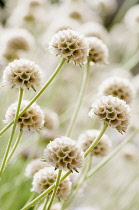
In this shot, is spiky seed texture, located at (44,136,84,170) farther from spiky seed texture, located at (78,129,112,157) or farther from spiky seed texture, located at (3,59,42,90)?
spiky seed texture, located at (78,129,112,157)

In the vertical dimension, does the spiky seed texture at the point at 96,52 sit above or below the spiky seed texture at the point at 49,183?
above

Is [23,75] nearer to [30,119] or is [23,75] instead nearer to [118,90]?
[30,119]

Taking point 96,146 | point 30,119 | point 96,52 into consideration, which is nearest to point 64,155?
point 30,119

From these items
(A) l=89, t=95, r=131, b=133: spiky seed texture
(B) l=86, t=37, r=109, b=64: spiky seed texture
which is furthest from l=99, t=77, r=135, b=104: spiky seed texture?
(A) l=89, t=95, r=131, b=133: spiky seed texture

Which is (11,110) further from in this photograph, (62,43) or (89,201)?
(89,201)

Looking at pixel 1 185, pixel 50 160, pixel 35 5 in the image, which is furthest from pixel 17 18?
pixel 50 160

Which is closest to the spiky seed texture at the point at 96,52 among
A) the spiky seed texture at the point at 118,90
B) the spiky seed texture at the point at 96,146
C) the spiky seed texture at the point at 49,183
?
the spiky seed texture at the point at 118,90

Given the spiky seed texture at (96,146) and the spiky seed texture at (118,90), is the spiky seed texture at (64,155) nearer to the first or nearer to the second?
the spiky seed texture at (96,146)

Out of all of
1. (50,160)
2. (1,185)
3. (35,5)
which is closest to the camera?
(50,160)
